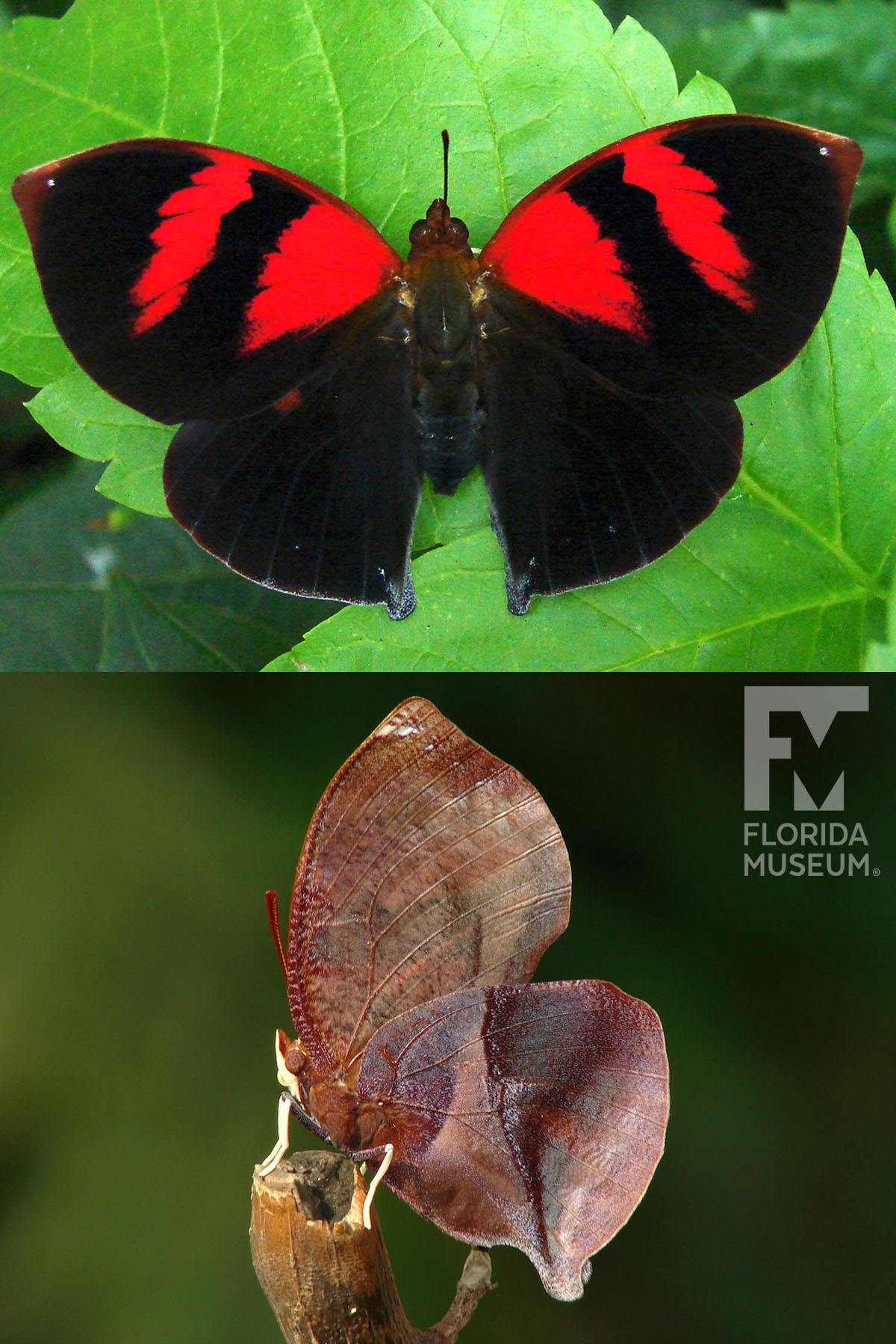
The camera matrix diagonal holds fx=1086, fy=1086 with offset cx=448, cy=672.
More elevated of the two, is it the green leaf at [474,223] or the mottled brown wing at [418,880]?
the green leaf at [474,223]

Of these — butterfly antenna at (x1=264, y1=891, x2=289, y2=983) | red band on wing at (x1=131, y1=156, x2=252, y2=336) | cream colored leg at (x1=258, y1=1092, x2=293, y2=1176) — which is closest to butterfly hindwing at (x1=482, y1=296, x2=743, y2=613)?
red band on wing at (x1=131, y1=156, x2=252, y2=336)

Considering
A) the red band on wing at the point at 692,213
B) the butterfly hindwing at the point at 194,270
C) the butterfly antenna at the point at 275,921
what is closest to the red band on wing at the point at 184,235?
the butterfly hindwing at the point at 194,270

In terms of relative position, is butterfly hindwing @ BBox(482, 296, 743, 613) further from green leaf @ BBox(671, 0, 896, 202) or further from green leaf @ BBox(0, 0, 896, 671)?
green leaf @ BBox(671, 0, 896, 202)

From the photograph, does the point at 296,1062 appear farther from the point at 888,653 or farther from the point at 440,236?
the point at 440,236

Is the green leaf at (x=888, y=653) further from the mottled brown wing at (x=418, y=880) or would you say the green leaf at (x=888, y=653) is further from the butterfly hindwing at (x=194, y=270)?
the butterfly hindwing at (x=194, y=270)

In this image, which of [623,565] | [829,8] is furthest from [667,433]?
[829,8]

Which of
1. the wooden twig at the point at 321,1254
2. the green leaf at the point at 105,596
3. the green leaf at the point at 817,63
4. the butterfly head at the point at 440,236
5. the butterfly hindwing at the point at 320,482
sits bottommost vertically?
the wooden twig at the point at 321,1254

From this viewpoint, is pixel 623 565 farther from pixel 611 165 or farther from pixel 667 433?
pixel 611 165
